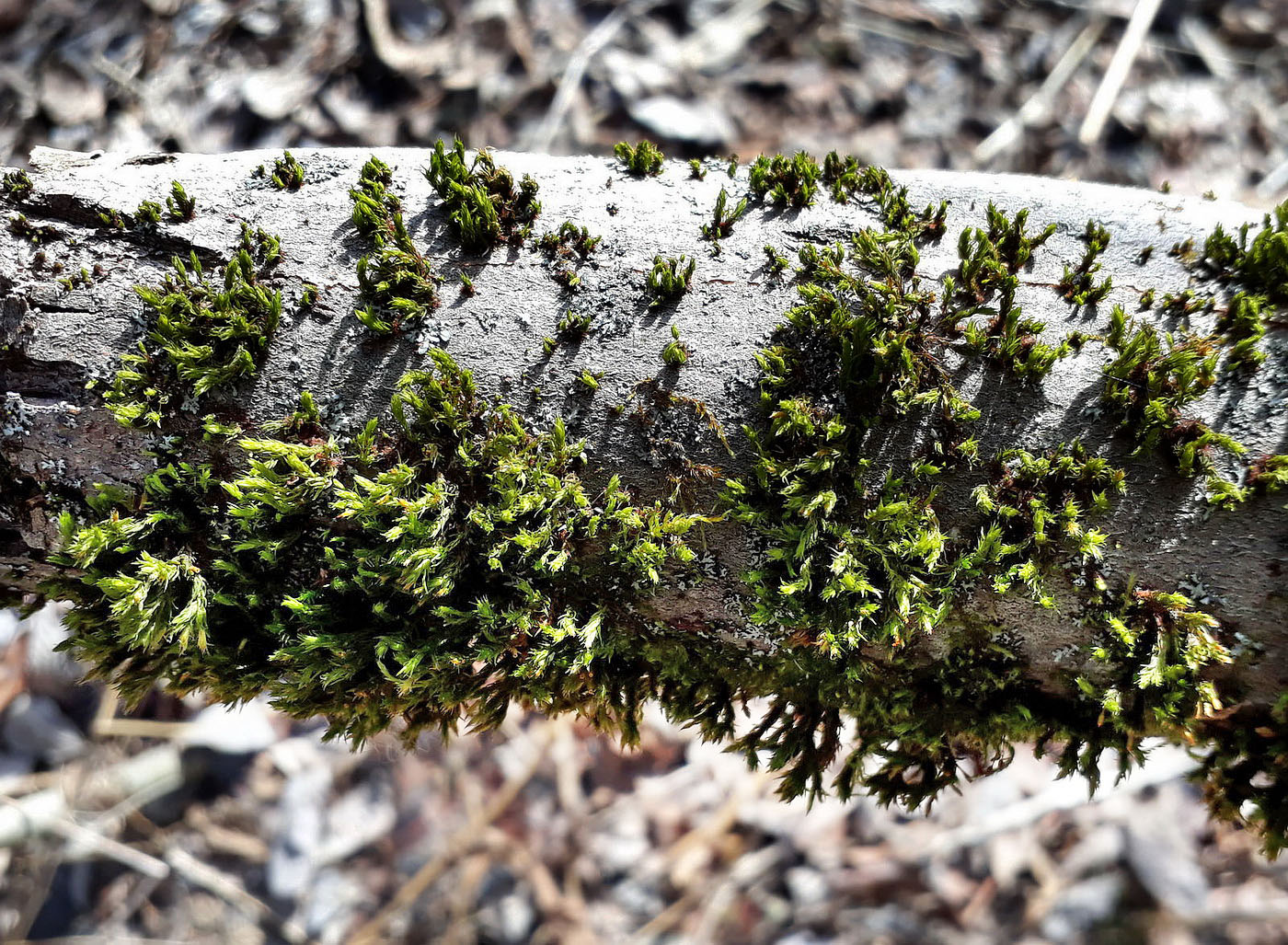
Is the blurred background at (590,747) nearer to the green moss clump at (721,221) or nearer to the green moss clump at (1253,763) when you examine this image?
the green moss clump at (1253,763)

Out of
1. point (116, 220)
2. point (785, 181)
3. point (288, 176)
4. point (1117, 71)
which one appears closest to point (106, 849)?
point (116, 220)

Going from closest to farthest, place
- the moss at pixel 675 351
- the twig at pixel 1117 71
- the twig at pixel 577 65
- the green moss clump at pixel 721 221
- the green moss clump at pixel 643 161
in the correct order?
the moss at pixel 675 351 → the green moss clump at pixel 721 221 → the green moss clump at pixel 643 161 → the twig at pixel 577 65 → the twig at pixel 1117 71

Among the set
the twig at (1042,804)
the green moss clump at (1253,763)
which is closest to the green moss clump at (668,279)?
the green moss clump at (1253,763)

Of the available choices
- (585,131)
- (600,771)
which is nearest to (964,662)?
(600,771)

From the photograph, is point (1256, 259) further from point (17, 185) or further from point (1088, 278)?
point (17, 185)

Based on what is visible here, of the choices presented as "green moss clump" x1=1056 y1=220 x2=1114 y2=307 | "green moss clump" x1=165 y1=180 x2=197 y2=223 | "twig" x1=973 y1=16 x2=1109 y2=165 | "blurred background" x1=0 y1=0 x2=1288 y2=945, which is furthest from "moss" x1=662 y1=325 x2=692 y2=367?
"twig" x1=973 y1=16 x2=1109 y2=165

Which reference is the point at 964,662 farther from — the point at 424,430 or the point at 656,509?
the point at 424,430

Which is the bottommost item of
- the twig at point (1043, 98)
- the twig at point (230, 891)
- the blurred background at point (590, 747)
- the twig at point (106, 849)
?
the twig at point (230, 891)
